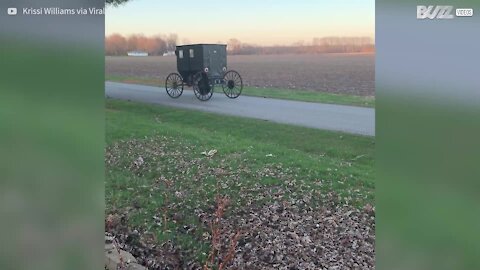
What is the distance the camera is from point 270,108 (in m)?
4.15

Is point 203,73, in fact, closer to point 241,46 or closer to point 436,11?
point 241,46

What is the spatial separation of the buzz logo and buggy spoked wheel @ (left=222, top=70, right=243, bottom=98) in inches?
46.9

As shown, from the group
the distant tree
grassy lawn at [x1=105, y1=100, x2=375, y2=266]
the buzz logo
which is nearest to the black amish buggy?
grassy lawn at [x1=105, y1=100, x2=375, y2=266]

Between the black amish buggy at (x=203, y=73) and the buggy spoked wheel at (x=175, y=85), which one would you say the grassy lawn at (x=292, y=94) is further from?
the buggy spoked wheel at (x=175, y=85)

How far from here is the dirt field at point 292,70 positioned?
401 centimetres

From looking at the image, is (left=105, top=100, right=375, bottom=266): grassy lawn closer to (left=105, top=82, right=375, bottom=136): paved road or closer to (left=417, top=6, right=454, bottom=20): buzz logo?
(left=105, top=82, right=375, bottom=136): paved road

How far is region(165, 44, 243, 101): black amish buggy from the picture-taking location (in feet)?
13.2

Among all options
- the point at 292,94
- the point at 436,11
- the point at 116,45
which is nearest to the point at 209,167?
the point at 292,94

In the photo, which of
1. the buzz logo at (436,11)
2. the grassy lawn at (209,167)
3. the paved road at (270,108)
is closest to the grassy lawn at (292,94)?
the paved road at (270,108)

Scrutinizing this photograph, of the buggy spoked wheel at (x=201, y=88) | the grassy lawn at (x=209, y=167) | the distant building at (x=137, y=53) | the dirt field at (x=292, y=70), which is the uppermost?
the distant building at (x=137, y=53)

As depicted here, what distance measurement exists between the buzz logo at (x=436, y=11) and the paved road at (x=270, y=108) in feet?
2.20

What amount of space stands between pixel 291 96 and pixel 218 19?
689 millimetres

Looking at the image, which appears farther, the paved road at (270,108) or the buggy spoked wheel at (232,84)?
the buggy spoked wheel at (232,84)

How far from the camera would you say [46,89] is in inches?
152
